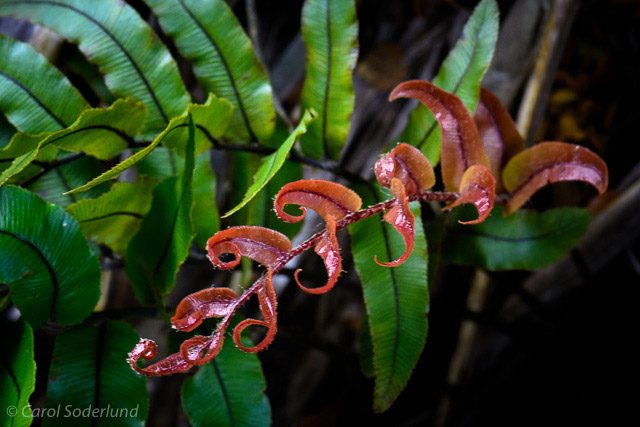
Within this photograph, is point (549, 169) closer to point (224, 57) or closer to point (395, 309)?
point (395, 309)

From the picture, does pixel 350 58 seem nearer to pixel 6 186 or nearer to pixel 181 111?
pixel 181 111

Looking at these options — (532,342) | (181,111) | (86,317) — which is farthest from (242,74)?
(532,342)

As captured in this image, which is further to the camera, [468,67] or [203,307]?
[468,67]

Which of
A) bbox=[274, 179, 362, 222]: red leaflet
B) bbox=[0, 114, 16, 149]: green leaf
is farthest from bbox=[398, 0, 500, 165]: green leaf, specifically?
bbox=[0, 114, 16, 149]: green leaf

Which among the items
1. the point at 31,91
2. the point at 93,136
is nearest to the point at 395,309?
the point at 93,136

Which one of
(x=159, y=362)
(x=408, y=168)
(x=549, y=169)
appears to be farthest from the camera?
(x=549, y=169)

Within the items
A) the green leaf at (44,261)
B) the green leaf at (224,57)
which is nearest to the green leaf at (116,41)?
the green leaf at (224,57)

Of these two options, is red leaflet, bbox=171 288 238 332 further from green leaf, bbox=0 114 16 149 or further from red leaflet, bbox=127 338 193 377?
green leaf, bbox=0 114 16 149
